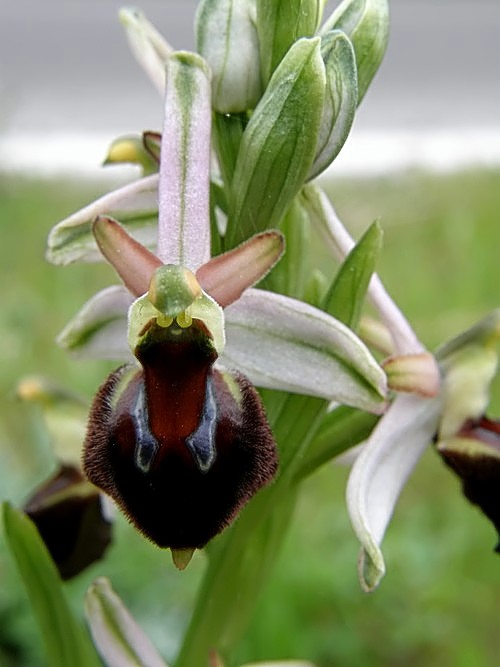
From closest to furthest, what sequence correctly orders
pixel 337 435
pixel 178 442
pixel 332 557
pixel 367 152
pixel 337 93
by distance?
pixel 178 442
pixel 337 93
pixel 337 435
pixel 332 557
pixel 367 152

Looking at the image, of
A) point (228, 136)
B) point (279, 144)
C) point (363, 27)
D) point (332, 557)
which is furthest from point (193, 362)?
point (332, 557)

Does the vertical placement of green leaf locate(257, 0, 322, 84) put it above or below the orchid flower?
above

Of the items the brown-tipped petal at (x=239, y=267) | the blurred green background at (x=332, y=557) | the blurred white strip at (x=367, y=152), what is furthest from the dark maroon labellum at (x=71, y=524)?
the blurred white strip at (x=367, y=152)

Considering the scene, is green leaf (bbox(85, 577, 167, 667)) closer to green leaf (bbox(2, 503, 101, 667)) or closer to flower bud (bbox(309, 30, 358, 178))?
green leaf (bbox(2, 503, 101, 667))

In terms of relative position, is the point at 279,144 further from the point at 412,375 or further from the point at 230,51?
the point at 412,375

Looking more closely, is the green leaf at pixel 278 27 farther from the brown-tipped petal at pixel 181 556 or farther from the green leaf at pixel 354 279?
the brown-tipped petal at pixel 181 556

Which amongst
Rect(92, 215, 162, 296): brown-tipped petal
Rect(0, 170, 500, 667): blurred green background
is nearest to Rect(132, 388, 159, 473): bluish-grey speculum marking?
Rect(92, 215, 162, 296): brown-tipped petal
